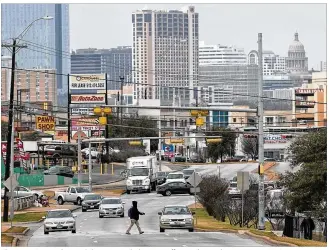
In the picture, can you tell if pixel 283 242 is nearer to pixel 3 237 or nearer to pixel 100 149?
pixel 3 237

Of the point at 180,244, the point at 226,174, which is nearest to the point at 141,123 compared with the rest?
the point at 226,174

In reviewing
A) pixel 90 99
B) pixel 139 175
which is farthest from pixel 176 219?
pixel 90 99

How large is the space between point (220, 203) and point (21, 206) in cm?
1551

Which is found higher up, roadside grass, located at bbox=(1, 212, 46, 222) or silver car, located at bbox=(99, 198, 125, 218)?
silver car, located at bbox=(99, 198, 125, 218)

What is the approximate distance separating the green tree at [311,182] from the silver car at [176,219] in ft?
22.6

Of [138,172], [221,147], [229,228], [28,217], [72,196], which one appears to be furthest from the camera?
[221,147]

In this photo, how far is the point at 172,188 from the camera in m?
91.8

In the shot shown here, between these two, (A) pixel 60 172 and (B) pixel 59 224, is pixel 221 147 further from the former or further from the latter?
(B) pixel 59 224

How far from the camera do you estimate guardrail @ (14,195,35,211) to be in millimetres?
76119

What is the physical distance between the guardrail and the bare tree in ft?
312

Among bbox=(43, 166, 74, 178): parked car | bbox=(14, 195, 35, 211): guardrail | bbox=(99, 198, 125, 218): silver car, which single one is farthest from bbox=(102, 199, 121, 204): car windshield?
bbox=(43, 166, 74, 178): parked car

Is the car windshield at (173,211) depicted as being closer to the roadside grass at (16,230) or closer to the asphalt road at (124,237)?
the asphalt road at (124,237)

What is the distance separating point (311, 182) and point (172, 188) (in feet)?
115

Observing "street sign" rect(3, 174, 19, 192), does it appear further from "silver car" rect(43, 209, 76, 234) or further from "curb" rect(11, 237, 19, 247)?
"curb" rect(11, 237, 19, 247)
